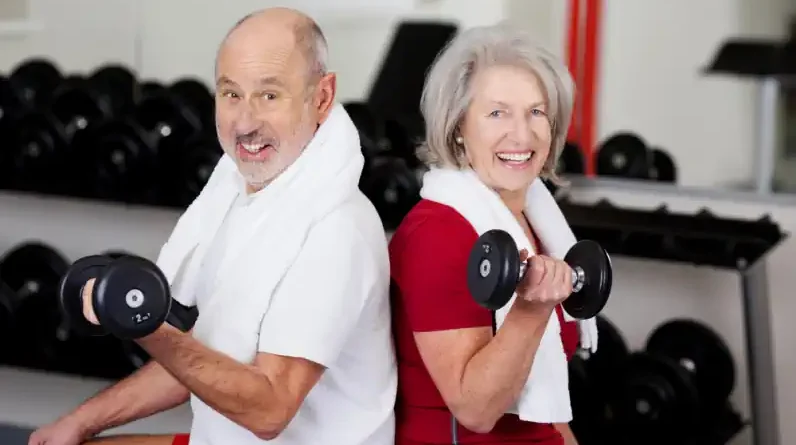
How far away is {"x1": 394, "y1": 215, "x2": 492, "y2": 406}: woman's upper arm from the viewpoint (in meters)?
1.42

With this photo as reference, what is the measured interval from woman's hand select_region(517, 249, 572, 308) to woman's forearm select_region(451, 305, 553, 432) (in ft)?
0.15

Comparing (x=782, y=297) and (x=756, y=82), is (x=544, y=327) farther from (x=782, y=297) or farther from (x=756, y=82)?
(x=756, y=82)

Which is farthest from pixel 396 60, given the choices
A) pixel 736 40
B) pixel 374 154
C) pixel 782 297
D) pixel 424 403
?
pixel 424 403

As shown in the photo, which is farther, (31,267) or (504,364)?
(31,267)

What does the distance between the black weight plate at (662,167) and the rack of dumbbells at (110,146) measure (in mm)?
1261

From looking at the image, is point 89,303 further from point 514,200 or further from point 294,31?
point 514,200

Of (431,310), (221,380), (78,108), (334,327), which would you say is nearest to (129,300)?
(221,380)

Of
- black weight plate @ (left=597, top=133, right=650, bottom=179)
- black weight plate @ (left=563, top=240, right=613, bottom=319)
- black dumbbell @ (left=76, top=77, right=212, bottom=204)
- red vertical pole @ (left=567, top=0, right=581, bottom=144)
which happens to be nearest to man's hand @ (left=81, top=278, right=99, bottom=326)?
black weight plate @ (left=563, top=240, right=613, bottom=319)

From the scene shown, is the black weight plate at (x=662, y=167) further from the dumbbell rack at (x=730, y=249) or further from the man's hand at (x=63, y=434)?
the man's hand at (x=63, y=434)

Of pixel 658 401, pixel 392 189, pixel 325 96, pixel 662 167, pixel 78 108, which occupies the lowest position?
pixel 658 401

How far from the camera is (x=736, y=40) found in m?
3.96

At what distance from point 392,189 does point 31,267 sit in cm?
102

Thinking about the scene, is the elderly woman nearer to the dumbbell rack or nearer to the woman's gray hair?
the woman's gray hair

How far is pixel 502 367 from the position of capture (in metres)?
1.37
